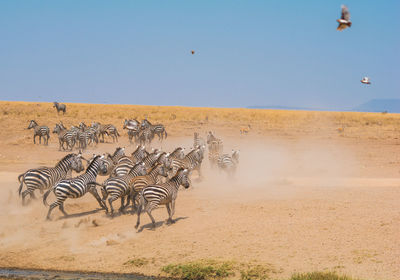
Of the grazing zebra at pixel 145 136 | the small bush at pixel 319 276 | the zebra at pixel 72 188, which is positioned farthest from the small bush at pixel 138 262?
the grazing zebra at pixel 145 136

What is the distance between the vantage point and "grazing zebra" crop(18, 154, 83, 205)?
15.2 m

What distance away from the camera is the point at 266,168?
85.5 ft

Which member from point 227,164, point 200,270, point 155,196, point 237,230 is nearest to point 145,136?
point 227,164

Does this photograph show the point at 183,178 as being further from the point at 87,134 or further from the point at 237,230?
the point at 87,134

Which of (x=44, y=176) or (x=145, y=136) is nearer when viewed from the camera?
(x=44, y=176)

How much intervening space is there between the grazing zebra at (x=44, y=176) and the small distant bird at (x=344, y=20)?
29.5 feet

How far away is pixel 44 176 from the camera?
15.3m

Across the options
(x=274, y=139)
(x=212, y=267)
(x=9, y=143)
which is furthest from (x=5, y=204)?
(x=274, y=139)

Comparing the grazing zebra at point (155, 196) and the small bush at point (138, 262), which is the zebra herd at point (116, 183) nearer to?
the grazing zebra at point (155, 196)

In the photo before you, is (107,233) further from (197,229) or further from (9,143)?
(9,143)

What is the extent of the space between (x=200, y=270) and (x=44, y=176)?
23.4ft

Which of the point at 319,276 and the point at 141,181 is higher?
the point at 141,181

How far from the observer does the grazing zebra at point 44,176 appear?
15203mm

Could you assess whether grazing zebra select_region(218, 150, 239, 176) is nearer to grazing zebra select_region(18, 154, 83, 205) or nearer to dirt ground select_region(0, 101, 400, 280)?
dirt ground select_region(0, 101, 400, 280)
